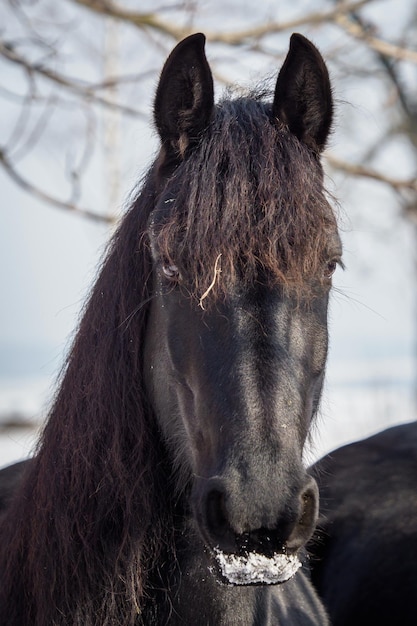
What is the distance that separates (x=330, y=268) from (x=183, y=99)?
2.21ft

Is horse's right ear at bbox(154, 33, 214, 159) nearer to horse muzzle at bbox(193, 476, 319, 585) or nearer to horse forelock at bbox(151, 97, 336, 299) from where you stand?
horse forelock at bbox(151, 97, 336, 299)

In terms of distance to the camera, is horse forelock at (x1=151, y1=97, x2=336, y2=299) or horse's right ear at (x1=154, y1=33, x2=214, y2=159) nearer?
horse forelock at (x1=151, y1=97, x2=336, y2=299)

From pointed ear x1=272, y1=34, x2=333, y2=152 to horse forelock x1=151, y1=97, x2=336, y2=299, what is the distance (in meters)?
0.07

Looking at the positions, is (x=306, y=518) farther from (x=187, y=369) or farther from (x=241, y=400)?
(x=187, y=369)

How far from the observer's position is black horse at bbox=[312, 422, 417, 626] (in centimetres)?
399

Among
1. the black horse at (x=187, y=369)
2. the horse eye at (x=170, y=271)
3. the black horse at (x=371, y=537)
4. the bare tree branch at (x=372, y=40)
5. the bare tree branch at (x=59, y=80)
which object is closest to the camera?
the black horse at (x=187, y=369)

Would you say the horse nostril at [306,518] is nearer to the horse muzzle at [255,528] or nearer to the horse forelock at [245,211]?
the horse muzzle at [255,528]

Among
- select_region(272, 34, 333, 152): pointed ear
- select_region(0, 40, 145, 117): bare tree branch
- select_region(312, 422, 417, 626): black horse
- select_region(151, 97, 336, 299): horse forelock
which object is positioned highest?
select_region(0, 40, 145, 117): bare tree branch

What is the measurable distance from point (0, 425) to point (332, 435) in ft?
19.9

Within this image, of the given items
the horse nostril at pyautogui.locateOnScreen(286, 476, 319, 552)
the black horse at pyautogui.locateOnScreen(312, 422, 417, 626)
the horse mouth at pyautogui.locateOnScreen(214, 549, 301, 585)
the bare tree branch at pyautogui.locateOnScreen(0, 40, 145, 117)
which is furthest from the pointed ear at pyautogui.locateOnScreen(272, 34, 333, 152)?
the bare tree branch at pyautogui.locateOnScreen(0, 40, 145, 117)

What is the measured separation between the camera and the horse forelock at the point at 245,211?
226cm

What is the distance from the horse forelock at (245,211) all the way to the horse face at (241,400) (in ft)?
0.22

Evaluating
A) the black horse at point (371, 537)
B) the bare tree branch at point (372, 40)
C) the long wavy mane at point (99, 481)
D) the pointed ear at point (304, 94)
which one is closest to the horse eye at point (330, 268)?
the pointed ear at point (304, 94)

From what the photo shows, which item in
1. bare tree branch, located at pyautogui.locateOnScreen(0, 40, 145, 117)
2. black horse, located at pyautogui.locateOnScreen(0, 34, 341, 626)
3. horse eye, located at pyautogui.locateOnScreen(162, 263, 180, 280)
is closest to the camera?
black horse, located at pyautogui.locateOnScreen(0, 34, 341, 626)
